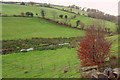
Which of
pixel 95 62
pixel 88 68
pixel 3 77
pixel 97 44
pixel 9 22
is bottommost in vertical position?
pixel 3 77

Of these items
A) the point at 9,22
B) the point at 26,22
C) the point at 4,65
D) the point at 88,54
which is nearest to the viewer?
the point at 88,54

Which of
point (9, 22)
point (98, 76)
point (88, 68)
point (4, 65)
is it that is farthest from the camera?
point (9, 22)

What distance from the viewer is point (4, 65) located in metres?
26.0

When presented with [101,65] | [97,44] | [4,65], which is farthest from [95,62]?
[4,65]

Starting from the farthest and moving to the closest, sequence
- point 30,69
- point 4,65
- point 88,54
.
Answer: point 4,65 → point 30,69 → point 88,54

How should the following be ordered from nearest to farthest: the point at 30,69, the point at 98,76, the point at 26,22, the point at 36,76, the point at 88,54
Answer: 1. the point at 98,76
2. the point at 88,54
3. the point at 36,76
4. the point at 30,69
5. the point at 26,22

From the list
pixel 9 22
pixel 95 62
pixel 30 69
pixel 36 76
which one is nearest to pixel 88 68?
pixel 95 62

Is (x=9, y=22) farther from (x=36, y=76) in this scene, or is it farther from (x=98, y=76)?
(x=98, y=76)

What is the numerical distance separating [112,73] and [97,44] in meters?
4.25

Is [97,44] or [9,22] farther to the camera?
[9,22]

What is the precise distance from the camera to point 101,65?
1688cm

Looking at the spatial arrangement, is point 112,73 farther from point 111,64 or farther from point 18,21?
point 18,21

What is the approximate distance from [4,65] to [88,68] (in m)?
19.4

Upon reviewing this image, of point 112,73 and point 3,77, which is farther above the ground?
point 112,73
